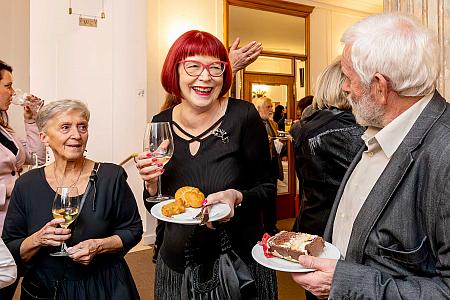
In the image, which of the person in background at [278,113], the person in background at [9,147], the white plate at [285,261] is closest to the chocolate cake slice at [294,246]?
the white plate at [285,261]

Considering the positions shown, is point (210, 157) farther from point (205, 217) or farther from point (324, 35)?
point (324, 35)

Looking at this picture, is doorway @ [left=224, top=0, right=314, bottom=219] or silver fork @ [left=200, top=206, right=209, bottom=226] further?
doorway @ [left=224, top=0, right=314, bottom=219]

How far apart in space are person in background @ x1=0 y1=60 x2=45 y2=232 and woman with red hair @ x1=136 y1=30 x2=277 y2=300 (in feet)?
4.10

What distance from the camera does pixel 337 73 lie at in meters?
2.27

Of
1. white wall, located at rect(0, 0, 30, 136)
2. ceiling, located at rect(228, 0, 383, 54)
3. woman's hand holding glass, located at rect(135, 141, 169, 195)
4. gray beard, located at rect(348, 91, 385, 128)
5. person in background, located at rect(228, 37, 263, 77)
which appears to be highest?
ceiling, located at rect(228, 0, 383, 54)

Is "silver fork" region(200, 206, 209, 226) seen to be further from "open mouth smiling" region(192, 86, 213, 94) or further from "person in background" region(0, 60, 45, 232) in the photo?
"person in background" region(0, 60, 45, 232)

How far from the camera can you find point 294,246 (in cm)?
123

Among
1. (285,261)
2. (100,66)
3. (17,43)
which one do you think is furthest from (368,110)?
(17,43)

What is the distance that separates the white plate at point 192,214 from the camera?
139cm

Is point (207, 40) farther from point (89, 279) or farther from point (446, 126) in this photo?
point (89, 279)

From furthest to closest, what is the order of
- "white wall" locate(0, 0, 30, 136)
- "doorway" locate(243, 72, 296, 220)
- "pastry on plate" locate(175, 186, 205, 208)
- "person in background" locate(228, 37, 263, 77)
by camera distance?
"doorway" locate(243, 72, 296, 220)
"white wall" locate(0, 0, 30, 136)
"person in background" locate(228, 37, 263, 77)
"pastry on plate" locate(175, 186, 205, 208)

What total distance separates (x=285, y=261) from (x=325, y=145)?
1.10m

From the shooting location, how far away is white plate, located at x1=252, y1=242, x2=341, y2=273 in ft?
3.78

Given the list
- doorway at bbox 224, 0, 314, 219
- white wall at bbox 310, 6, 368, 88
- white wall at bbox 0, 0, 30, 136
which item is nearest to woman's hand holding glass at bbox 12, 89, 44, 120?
white wall at bbox 0, 0, 30, 136
